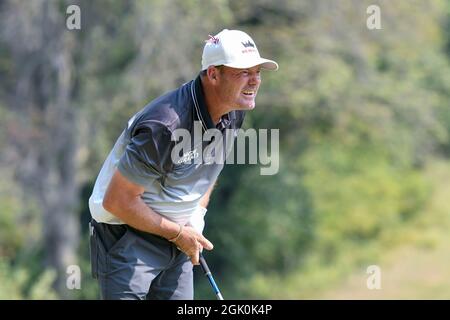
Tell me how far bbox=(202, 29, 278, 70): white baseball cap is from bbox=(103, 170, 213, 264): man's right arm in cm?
74

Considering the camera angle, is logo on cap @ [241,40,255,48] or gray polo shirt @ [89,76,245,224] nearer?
gray polo shirt @ [89,76,245,224]

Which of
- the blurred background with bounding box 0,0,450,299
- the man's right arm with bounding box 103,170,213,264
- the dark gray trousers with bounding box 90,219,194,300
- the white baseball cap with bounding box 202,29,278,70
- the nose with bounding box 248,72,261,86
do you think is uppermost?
the blurred background with bounding box 0,0,450,299

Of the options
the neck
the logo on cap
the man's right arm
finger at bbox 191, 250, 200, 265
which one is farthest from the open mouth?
finger at bbox 191, 250, 200, 265

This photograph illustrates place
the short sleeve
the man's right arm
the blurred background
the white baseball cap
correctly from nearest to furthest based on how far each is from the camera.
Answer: the short sleeve
the man's right arm
the white baseball cap
the blurred background

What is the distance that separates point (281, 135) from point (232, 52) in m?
16.7

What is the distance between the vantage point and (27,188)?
62.1ft

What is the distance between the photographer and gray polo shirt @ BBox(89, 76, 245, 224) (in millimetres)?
4559

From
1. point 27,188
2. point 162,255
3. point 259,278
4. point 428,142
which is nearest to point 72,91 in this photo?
point 27,188

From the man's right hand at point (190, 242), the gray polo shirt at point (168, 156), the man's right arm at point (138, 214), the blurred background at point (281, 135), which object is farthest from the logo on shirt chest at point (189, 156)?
the blurred background at point (281, 135)

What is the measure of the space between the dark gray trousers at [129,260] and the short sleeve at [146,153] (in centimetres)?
41

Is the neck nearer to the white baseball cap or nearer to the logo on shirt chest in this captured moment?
Answer: the white baseball cap

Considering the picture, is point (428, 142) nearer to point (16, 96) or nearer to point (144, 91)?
point (144, 91)

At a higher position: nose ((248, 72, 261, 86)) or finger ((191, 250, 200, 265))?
nose ((248, 72, 261, 86))
